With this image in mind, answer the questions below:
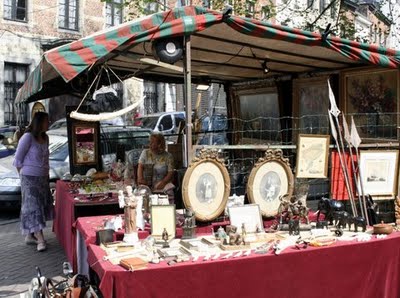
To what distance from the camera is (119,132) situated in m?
9.40

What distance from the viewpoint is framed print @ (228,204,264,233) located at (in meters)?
3.94

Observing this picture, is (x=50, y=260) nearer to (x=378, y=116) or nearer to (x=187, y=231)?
(x=187, y=231)

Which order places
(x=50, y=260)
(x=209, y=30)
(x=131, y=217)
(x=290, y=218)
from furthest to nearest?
(x=50, y=260)
(x=209, y=30)
(x=290, y=218)
(x=131, y=217)

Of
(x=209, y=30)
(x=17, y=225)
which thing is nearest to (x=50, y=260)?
(x=17, y=225)

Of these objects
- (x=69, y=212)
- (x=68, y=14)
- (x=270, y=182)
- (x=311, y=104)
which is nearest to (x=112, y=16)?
(x=68, y=14)

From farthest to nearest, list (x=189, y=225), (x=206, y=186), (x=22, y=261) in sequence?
(x=22, y=261), (x=206, y=186), (x=189, y=225)

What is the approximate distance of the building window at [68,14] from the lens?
851 inches

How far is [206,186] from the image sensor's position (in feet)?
13.0

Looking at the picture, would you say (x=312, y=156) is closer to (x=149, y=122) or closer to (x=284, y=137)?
(x=284, y=137)

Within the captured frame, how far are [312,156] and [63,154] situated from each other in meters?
5.72

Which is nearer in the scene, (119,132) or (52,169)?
(52,169)

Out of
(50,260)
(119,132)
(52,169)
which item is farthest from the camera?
(119,132)

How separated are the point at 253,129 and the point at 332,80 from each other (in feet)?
7.42

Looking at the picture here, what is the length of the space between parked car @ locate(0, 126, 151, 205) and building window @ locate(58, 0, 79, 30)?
13294 mm
